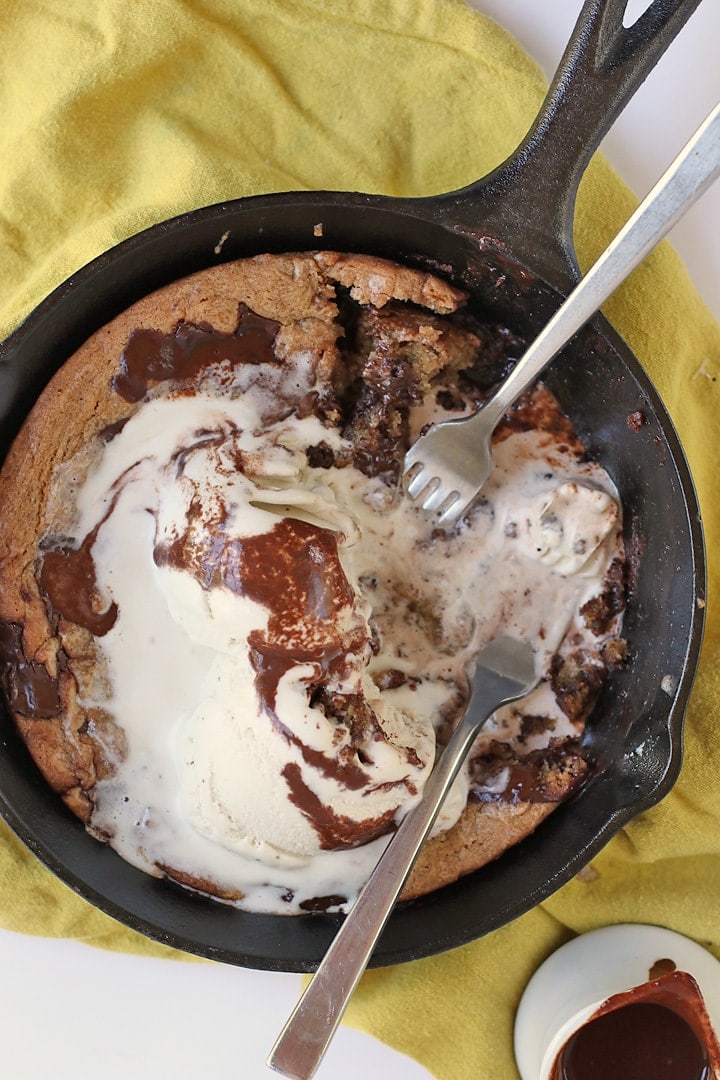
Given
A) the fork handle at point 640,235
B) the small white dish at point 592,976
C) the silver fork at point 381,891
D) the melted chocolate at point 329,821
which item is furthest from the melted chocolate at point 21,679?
the small white dish at point 592,976

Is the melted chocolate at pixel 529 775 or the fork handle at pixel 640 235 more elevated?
the fork handle at pixel 640 235

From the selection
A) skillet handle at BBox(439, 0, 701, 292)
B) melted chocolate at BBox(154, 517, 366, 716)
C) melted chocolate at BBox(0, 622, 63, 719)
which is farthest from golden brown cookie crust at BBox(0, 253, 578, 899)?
melted chocolate at BBox(154, 517, 366, 716)

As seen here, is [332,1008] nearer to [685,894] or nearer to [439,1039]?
[439,1039]

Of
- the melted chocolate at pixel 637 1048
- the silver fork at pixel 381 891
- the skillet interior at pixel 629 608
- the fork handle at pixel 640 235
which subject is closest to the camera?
the fork handle at pixel 640 235

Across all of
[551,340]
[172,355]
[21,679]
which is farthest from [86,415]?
[551,340]

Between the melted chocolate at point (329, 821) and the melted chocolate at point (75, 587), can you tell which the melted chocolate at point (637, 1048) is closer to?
the melted chocolate at point (329, 821)

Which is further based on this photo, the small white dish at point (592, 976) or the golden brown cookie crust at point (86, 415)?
the small white dish at point (592, 976)

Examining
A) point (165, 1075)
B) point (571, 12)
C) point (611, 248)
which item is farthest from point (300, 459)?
point (165, 1075)

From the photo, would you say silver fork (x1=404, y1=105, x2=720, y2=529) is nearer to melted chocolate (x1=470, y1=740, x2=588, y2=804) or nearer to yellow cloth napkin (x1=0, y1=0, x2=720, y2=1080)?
yellow cloth napkin (x1=0, y1=0, x2=720, y2=1080)

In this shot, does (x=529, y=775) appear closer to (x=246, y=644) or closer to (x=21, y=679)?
(x=246, y=644)
